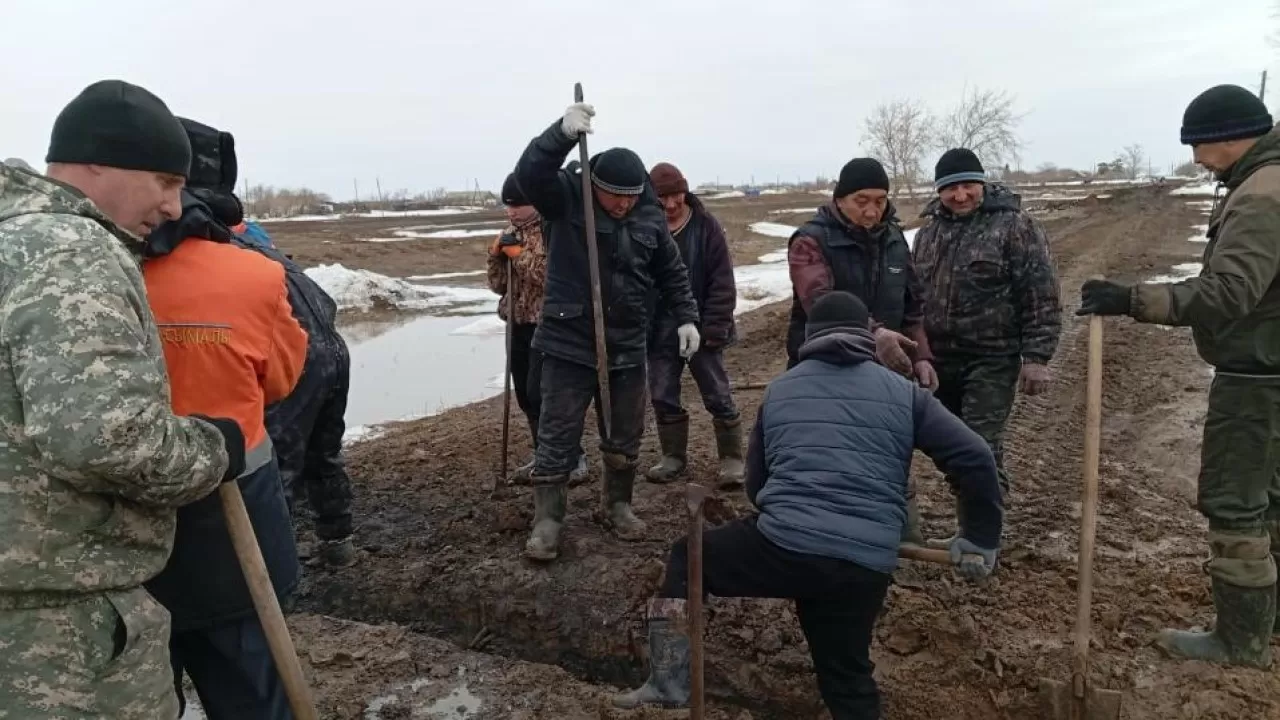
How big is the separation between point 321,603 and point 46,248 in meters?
2.99

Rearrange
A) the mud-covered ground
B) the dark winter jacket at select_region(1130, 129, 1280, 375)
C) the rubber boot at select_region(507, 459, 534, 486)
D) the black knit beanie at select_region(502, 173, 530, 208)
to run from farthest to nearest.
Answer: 1. the rubber boot at select_region(507, 459, 534, 486)
2. the black knit beanie at select_region(502, 173, 530, 208)
3. the mud-covered ground
4. the dark winter jacket at select_region(1130, 129, 1280, 375)

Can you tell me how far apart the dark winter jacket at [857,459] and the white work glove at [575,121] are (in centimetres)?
148

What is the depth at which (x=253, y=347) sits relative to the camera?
2.31 metres

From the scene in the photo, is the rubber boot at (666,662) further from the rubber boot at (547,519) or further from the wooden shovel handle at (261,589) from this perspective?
the rubber boot at (547,519)

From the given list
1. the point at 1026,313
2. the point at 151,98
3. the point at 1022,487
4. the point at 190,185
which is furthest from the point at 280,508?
the point at 1022,487

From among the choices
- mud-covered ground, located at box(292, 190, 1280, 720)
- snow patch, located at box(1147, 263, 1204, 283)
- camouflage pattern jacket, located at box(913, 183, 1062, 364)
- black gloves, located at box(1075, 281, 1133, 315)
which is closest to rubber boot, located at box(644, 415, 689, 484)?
mud-covered ground, located at box(292, 190, 1280, 720)

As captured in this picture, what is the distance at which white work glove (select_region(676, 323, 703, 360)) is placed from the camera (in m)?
4.45

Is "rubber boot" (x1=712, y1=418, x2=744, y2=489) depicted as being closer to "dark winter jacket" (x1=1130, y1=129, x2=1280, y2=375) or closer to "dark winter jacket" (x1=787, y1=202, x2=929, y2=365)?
"dark winter jacket" (x1=787, y1=202, x2=929, y2=365)

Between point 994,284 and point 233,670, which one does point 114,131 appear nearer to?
point 233,670

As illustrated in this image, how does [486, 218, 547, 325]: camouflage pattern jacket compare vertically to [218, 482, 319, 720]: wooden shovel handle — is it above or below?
above

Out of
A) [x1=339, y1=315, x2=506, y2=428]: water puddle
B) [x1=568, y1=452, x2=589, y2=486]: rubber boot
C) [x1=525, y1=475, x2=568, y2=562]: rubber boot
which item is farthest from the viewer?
[x1=339, y1=315, x2=506, y2=428]: water puddle

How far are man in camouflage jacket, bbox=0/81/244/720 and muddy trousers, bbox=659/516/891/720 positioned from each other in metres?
1.52

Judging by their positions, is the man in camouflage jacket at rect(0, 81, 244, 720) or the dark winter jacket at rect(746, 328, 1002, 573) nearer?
the man in camouflage jacket at rect(0, 81, 244, 720)

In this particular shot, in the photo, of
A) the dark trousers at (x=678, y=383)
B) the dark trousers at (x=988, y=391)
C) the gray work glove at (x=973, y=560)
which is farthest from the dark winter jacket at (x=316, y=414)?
the dark trousers at (x=988, y=391)
